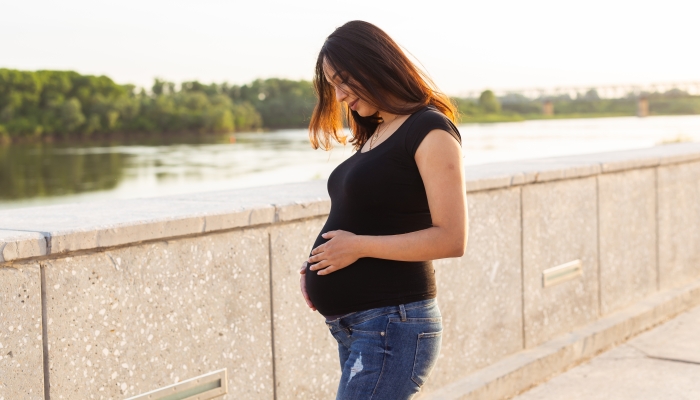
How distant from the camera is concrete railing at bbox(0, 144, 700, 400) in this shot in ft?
8.73

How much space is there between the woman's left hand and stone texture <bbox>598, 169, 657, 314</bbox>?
3.79 meters

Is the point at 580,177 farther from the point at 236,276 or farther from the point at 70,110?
the point at 70,110

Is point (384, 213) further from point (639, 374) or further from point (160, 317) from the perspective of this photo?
point (639, 374)

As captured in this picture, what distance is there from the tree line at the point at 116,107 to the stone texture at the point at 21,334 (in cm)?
8718

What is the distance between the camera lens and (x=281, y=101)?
284 feet

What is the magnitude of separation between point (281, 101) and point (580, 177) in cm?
8257

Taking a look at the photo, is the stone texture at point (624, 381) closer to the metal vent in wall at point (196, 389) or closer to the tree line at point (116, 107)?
the metal vent in wall at point (196, 389)

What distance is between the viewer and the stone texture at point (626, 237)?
5.61 metres

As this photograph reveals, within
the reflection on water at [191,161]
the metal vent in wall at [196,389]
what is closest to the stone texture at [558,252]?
the metal vent in wall at [196,389]

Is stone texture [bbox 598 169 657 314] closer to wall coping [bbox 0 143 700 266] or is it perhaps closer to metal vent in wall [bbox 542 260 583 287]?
metal vent in wall [bbox 542 260 583 287]

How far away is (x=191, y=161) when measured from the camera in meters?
A: 89.5

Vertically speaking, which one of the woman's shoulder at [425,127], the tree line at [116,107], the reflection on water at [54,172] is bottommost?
the reflection on water at [54,172]

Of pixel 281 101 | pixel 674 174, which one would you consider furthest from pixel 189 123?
pixel 674 174

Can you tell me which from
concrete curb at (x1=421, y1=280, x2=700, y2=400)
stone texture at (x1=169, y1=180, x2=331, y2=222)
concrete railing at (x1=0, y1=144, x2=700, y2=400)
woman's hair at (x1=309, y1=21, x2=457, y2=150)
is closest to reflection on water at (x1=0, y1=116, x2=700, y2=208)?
concrete curb at (x1=421, y1=280, x2=700, y2=400)
